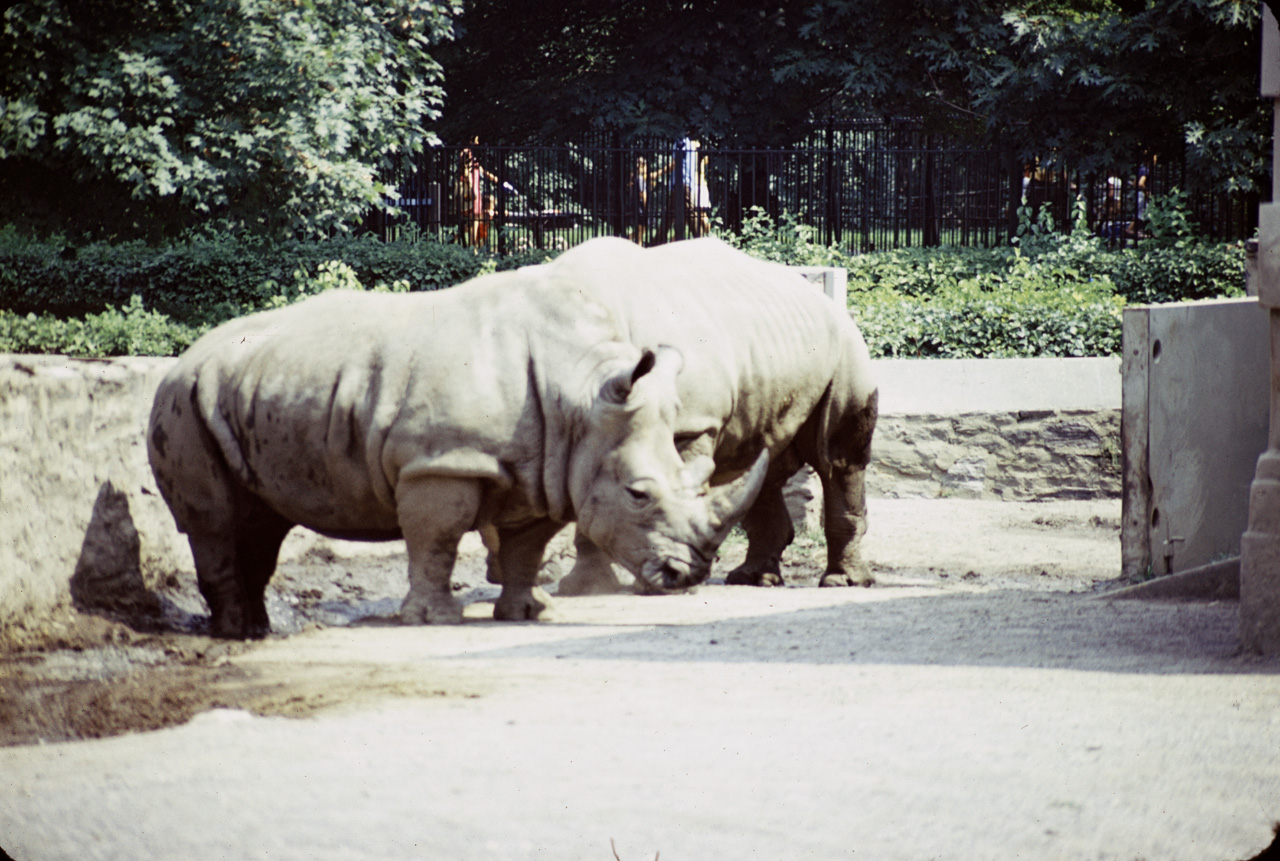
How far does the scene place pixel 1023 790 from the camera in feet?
11.1

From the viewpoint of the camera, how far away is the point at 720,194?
64.2 ft

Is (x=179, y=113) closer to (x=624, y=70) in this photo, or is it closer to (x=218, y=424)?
(x=218, y=424)

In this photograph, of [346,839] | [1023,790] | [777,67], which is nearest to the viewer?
[346,839]

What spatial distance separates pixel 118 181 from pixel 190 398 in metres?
4.89

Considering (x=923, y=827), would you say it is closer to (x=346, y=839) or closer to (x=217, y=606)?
(x=346, y=839)

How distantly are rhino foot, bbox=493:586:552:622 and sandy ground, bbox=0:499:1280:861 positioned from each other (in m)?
0.29

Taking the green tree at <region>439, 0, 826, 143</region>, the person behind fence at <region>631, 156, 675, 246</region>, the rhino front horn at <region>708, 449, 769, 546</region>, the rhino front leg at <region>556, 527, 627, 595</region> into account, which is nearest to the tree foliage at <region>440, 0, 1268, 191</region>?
the green tree at <region>439, 0, 826, 143</region>

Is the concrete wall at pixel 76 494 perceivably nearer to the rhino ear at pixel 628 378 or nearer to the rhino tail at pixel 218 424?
the rhino tail at pixel 218 424

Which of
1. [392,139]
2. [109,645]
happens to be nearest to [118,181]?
[392,139]

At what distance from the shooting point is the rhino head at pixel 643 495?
6363 mm

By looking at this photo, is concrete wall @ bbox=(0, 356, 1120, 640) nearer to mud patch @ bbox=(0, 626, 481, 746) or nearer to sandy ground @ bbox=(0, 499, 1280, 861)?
sandy ground @ bbox=(0, 499, 1280, 861)

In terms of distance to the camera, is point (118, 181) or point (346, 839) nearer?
point (346, 839)

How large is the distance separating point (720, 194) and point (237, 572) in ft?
44.6

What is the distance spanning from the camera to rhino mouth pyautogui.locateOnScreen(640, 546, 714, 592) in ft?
20.9
